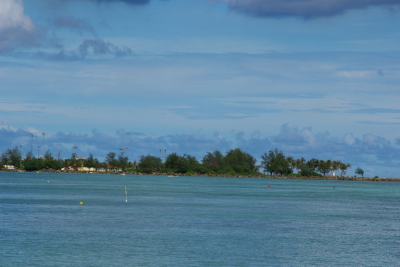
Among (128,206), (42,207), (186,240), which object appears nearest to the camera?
(186,240)

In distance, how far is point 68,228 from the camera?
5056 cm

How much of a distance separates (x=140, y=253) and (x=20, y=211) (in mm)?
30639

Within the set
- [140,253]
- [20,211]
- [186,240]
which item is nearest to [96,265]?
[140,253]

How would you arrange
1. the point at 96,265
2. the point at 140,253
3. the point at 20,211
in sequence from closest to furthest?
the point at 96,265 → the point at 140,253 → the point at 20,211

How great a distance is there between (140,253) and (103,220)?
19331 millimetres

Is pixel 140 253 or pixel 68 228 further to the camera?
pixel 68 228

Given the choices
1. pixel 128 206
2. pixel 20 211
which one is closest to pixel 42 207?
pixel 20 211

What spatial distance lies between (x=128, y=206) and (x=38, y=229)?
87.6 feet

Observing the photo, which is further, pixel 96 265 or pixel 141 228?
pixel 141 228

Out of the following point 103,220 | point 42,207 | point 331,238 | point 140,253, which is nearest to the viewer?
point 140,253

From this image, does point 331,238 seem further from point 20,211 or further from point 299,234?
point 20,211

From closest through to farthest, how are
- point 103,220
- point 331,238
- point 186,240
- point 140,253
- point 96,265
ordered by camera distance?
point 96,265, point 140,253, point 186,240, point 331,238, point 103,220

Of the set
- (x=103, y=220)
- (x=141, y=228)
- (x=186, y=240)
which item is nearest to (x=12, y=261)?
(x=186, y=240)

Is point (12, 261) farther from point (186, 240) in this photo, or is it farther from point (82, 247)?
point (186, 240)
